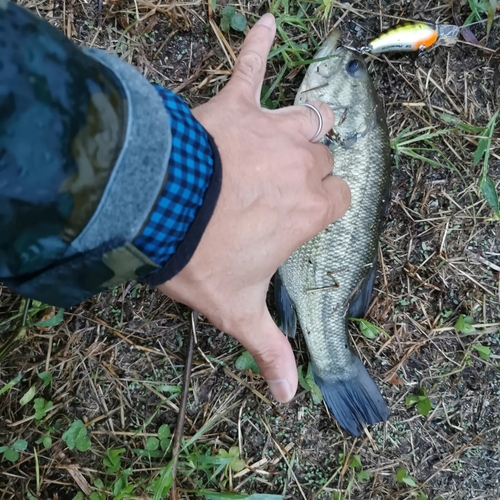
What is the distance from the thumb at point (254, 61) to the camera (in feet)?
6.12

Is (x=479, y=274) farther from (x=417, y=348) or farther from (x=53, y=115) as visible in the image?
(x=53, y=115)

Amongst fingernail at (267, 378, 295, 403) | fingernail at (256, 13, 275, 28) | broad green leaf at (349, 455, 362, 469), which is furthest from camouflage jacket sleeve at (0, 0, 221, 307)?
broad green leaf at (349, 455, 362, 469)

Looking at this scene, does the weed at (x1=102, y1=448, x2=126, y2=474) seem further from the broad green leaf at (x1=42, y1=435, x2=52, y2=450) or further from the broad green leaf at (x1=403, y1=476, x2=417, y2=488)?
the broad green leaf at (x1=403, y1=476, x2=417, y2=488)

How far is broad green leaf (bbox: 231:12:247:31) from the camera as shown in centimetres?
236

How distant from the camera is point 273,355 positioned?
6.01 ft

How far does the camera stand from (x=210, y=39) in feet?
7.92

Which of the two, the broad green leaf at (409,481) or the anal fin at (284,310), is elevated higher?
the anal fin at (284,310)

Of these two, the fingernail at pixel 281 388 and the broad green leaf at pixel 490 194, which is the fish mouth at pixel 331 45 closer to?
the broad green leaf at pixel 490 194

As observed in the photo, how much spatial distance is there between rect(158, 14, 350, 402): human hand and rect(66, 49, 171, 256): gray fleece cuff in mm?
347

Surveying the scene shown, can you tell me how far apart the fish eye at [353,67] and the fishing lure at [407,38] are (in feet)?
0.51

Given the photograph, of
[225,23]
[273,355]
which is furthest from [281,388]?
[225,23]

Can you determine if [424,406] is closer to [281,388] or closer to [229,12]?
[281,388]

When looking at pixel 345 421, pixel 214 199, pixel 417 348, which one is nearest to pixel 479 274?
pixel 417 348

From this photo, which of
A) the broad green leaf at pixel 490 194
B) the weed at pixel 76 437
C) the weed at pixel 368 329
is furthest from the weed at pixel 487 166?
the weed at pixel 76 437
